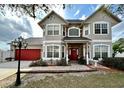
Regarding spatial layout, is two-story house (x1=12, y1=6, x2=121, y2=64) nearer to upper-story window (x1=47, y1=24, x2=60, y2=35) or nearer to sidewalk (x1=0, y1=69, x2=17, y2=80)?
upper-story window (x1=47, y1=24, x2=60, y2=35)

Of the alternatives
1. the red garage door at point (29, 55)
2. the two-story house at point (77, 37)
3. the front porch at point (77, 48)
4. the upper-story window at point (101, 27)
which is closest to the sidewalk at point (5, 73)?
the red garage door at point (29, 55)

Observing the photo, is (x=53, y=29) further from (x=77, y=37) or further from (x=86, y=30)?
(x=86, y=30)

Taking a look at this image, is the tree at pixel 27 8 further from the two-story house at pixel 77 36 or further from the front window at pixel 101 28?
the front window at pixel 101 28

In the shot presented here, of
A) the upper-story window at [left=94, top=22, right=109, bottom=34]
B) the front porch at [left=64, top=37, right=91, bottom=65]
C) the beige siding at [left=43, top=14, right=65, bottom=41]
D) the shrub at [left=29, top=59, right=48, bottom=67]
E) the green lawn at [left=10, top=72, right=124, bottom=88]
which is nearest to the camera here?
the green lawn at [left=10, top=72, right=124, bottom=88]

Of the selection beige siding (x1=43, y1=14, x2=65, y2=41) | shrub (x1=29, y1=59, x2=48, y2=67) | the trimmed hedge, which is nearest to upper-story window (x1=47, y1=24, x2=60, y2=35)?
beige siding (x1=43, y1=14, x2=65, y2=41)

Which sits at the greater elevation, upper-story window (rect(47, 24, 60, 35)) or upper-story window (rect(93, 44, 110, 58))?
upper-story window (rect(47, 24, 60, 35))

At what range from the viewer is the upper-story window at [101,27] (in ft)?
A: 44.4

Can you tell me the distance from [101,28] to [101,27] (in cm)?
6

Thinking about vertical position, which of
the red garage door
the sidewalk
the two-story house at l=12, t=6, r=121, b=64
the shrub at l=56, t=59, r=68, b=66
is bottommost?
the sidewalk

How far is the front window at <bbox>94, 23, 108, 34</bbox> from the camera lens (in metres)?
13.6

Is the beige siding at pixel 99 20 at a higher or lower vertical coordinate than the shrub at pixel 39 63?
higher

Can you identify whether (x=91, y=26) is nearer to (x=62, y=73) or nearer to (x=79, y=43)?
(x=79, y=43)

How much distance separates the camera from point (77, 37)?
14.6m
